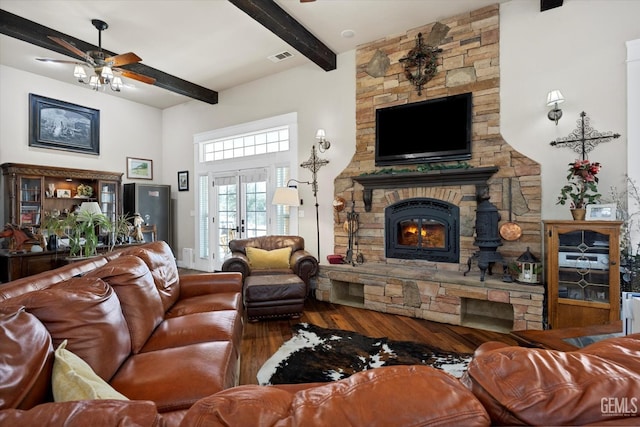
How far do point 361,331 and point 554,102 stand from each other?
3025mm

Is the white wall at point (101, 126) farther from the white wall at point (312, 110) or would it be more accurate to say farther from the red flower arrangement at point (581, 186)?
the red flower arrangement at point (581, 186)

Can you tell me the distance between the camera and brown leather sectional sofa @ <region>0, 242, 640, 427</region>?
1.62ft

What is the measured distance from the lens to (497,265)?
3.42 meters

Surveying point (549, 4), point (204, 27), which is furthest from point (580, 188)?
point (204, 27)

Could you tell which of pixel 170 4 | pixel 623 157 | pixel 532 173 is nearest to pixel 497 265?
pixel 532 173

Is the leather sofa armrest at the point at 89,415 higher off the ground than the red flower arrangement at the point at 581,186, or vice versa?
the red flower arrangement at the point at 581,186

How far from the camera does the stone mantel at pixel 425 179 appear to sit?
3410 millimetres

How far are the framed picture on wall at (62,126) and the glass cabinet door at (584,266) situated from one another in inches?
287

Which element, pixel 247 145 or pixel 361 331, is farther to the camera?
pixel 247 145

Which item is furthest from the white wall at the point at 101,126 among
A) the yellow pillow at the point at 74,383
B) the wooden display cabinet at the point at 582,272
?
the wooden display cabinet at the point at 582,272

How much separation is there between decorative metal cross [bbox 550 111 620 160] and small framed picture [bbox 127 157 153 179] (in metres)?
7.15

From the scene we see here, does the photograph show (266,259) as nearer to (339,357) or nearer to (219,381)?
(339,357)

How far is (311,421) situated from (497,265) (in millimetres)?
3589

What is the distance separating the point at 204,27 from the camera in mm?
3746
